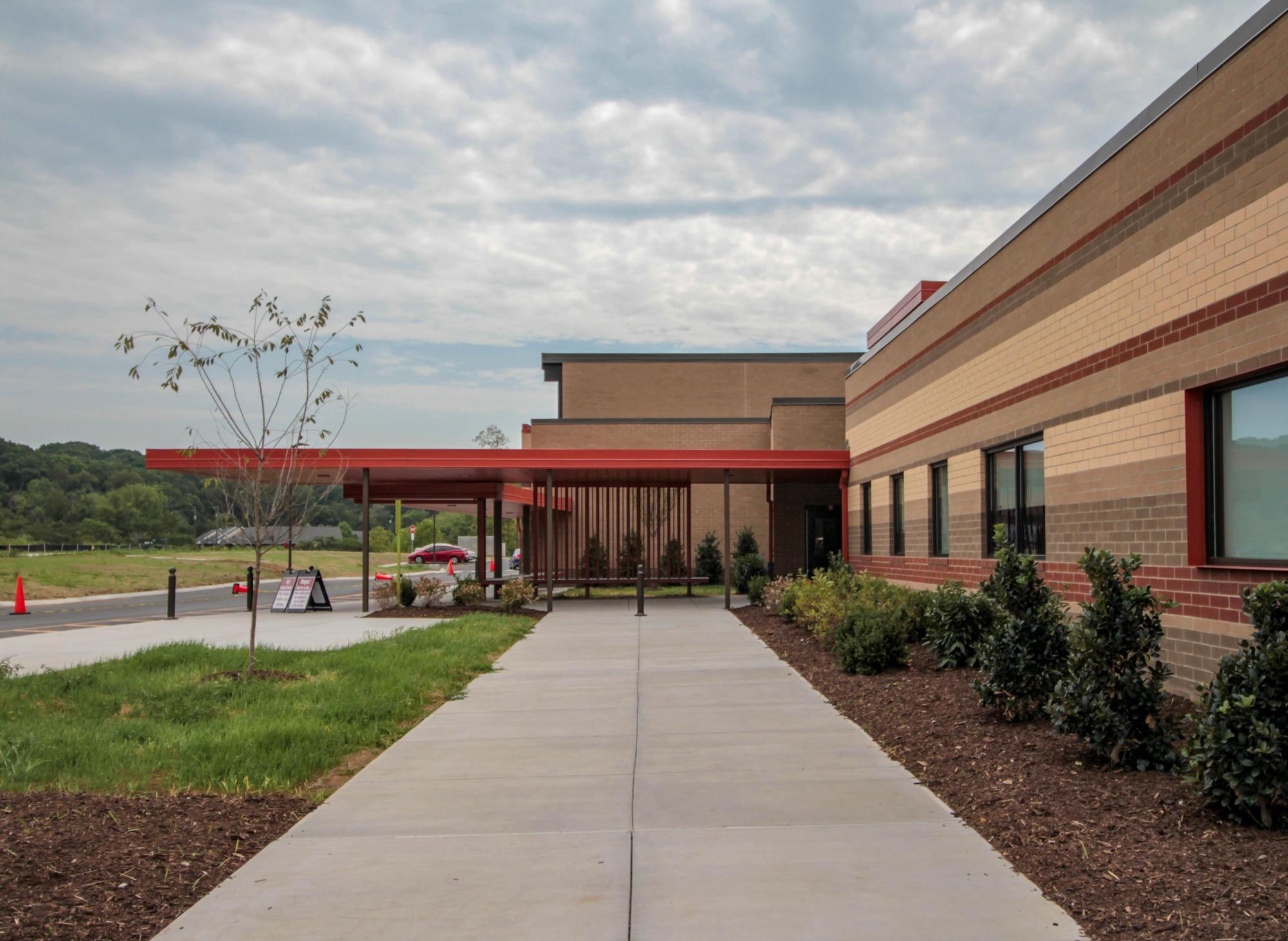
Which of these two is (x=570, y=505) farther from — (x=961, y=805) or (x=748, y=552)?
(x=961, y=805)

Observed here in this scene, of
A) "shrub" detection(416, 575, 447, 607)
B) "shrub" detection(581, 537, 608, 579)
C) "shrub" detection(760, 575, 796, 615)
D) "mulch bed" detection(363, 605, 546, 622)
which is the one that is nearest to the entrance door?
"shrub" detection(581, 537, 608, 579)

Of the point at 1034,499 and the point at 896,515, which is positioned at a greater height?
the point at 1034,499

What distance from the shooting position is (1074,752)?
7.12 m

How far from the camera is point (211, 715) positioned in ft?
31.2

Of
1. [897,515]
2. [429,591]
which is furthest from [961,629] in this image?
[429,591]

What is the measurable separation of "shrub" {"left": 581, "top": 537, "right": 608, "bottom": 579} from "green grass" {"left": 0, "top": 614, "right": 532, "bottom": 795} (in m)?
14.2

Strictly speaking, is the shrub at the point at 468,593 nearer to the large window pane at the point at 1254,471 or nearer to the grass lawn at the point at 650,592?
the grass lawn at the point at 650,592

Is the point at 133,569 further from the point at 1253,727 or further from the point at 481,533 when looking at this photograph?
the point at 1253,727

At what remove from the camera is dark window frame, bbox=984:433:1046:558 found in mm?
12812

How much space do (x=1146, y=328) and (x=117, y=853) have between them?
30.2 ft

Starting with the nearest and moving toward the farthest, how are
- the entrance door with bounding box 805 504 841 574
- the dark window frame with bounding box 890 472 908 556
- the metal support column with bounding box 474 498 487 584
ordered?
the dark window frame with bounding box 890 472 908 556 < the metal support column with bounding box 474 498 487 584 < the entrance door with bounding box 805 504 841 574

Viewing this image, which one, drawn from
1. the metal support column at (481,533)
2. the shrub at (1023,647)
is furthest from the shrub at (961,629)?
the metal support column at (481,533)

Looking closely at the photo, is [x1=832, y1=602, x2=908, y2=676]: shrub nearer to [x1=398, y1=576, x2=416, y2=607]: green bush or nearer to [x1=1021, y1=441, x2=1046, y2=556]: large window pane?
[x1=1021, y1=441, x2=1046, y2=556]: large window pane

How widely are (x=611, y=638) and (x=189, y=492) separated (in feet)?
327
